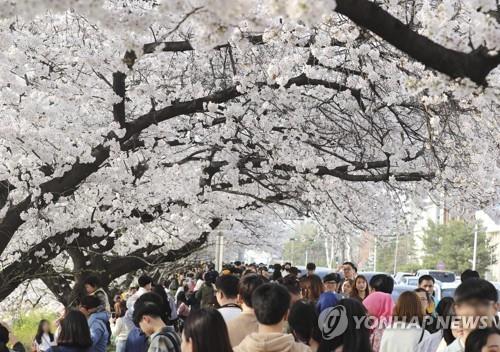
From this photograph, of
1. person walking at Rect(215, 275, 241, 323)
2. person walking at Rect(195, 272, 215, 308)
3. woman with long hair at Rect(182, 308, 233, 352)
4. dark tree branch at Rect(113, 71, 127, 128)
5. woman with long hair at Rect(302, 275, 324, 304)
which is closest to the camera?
woman with long hair at Rect(182, 308, 233, 352)

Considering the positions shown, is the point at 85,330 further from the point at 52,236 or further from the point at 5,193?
the point at 52,236

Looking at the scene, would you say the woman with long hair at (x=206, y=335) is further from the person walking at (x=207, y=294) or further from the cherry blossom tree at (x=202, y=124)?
the person walking at (x=207, y=294)

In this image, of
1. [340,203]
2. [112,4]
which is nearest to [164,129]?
[112,4]

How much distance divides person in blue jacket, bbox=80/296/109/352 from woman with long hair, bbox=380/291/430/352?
229 cm

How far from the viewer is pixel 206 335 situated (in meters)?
4.51

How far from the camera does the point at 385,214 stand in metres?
18.9

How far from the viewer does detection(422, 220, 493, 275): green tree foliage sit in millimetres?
61094

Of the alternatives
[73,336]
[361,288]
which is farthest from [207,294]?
[73,336]

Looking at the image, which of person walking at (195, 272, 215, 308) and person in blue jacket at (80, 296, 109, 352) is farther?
person walking at (195, 272, 215, 308)

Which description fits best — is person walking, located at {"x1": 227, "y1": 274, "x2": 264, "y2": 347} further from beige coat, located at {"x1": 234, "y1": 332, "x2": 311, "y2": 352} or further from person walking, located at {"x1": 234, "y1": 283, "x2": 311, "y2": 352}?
beige coat, located at {"x1": 234, "y1": 332, "x2": 311, "y2": 352}

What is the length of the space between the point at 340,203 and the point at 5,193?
6.86 meters

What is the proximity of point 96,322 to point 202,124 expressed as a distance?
593cm

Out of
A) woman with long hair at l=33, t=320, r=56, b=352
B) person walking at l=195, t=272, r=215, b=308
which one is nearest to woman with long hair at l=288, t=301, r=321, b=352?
woman with long hair at l=33, t=320, r=56, b=352

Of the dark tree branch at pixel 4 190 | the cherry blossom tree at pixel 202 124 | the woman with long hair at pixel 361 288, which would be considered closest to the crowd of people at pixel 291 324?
the woman with long hair at pixel 361 288
